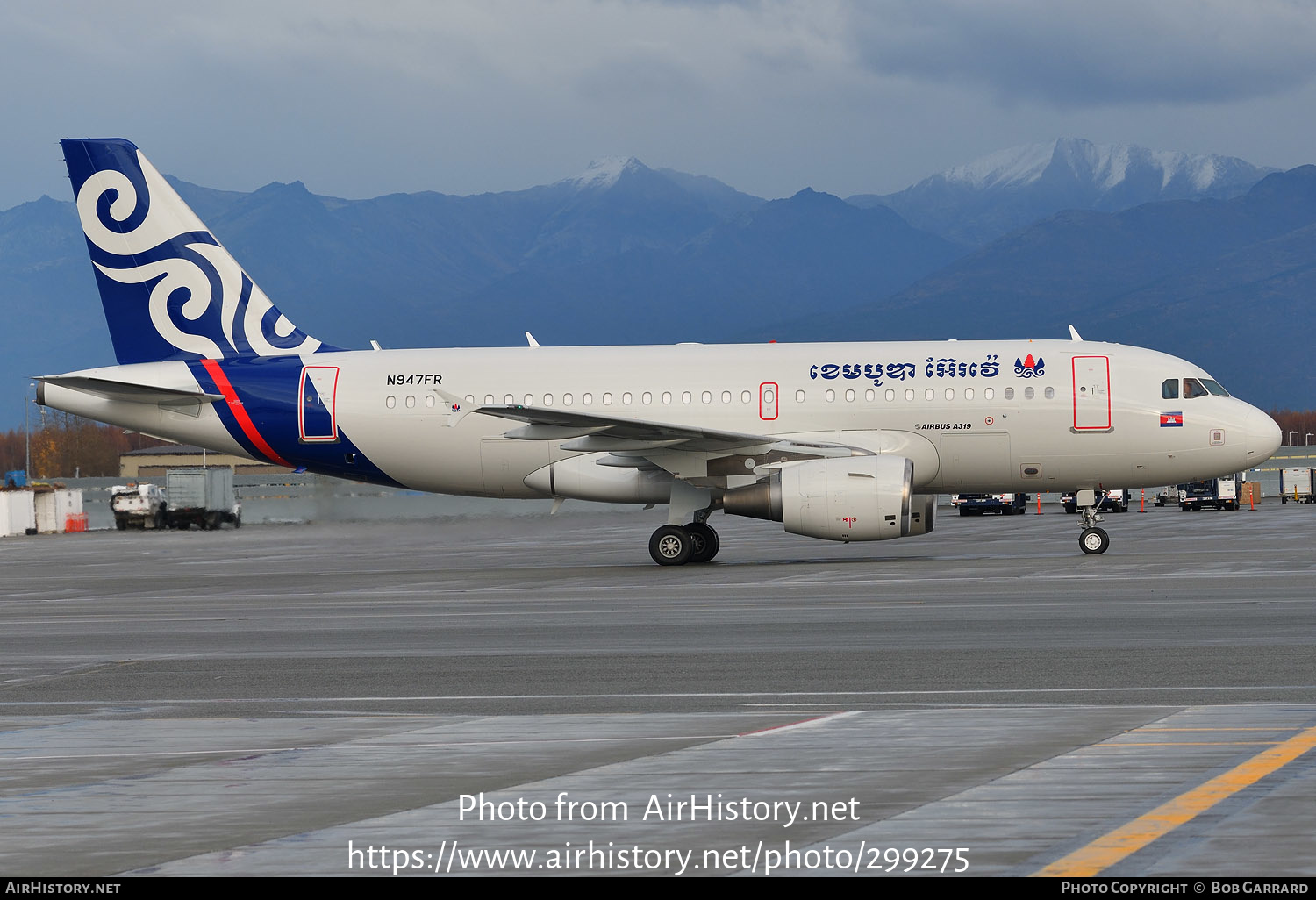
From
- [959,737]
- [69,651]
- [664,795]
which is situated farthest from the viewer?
[69,651]

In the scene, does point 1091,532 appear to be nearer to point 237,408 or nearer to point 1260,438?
point 1260,438

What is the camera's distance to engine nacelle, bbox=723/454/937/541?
25.4 meters

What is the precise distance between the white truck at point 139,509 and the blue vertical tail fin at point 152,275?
112 ft

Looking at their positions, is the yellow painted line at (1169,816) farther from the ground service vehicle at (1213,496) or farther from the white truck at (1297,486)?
the white truck at (1297,486)

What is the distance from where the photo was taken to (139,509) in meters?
63.5

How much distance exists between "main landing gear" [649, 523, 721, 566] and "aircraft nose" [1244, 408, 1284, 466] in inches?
390

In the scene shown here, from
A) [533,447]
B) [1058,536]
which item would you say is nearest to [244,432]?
[533,447]

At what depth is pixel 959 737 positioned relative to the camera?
8906mm

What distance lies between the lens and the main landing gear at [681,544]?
27859 millimetres

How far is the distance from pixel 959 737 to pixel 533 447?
66.3 feet

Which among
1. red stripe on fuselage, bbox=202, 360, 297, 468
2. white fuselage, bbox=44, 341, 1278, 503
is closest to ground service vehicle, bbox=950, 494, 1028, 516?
white fuselage, bbox=44, 341, 1278, 503

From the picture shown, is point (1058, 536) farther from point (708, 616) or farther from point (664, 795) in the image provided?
point (664, 795)

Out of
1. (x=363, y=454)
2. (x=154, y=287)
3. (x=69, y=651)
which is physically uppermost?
(x=154, y=287)

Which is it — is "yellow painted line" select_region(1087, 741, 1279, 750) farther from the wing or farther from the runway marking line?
the wing
